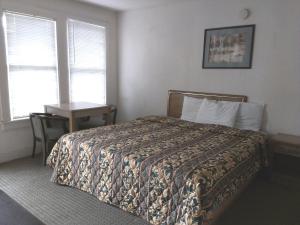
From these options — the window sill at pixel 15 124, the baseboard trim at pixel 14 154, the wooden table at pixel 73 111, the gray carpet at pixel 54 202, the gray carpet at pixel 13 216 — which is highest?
the wooden table at pixel 73 111

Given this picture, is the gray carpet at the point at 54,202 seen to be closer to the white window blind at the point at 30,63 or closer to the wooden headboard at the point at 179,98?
the white window blind at the point at 30,63

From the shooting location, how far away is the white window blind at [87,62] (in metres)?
3.97

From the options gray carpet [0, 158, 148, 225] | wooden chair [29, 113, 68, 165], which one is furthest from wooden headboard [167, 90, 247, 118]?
gray carpet [0, 158, 148, 225]

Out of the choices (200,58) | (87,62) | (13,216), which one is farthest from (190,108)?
(13,216)

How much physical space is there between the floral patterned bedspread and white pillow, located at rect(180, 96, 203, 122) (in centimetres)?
56

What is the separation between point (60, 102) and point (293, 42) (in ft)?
11.1

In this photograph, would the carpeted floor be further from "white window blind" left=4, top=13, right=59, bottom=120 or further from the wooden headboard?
the wooden headboard

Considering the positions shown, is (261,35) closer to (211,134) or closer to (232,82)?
(232,82)

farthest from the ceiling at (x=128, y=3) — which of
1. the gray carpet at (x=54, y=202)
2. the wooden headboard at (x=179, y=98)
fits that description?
the gray carpet at (x=54, y=202)

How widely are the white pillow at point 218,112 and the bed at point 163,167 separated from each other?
20cm

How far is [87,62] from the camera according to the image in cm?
421

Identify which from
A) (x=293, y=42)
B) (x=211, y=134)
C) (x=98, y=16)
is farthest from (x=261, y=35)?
(x=98, y=16)

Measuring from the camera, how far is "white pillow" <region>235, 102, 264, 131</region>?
10.3 ft

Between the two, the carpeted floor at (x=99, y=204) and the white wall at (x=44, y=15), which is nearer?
the carpeted floor at (x=99, y=204)
